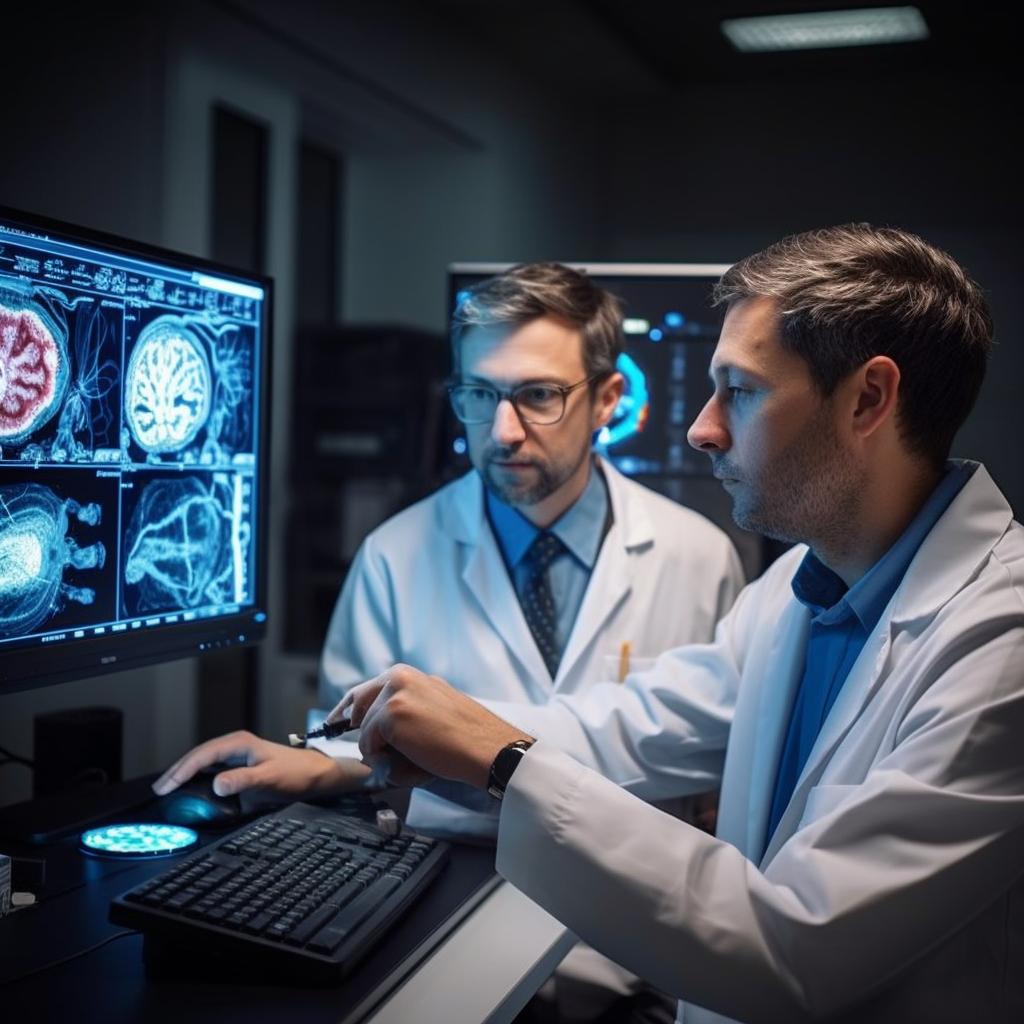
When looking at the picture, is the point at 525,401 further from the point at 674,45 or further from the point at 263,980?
the point at 674,45

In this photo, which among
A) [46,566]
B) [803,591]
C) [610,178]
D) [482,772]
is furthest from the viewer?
[610,178]

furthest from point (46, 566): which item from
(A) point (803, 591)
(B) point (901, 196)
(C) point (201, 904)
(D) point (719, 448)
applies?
(B) point (901, 196)

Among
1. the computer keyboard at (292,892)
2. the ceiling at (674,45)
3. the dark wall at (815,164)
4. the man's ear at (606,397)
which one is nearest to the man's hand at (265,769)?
the computer keyboard at (292,892)

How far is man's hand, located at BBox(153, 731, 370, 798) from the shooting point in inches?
53.1

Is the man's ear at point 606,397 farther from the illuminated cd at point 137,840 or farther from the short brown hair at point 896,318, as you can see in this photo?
the illuminated cd at point 137,840

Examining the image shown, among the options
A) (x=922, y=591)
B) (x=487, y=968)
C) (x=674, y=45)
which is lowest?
(x=487, y=968)

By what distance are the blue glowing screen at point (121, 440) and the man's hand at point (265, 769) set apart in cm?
16

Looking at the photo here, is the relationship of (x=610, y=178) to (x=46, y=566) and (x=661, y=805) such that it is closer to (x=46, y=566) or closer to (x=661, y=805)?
(x=661, y=805)

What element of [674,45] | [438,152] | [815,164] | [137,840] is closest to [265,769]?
[137,840]

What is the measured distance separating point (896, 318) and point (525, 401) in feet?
2.20

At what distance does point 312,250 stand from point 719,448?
3.49 m

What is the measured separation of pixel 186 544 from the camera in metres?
1.39

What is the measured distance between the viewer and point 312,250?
14.7 ft

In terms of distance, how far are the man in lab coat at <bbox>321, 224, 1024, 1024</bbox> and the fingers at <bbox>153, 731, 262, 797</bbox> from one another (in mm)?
276
